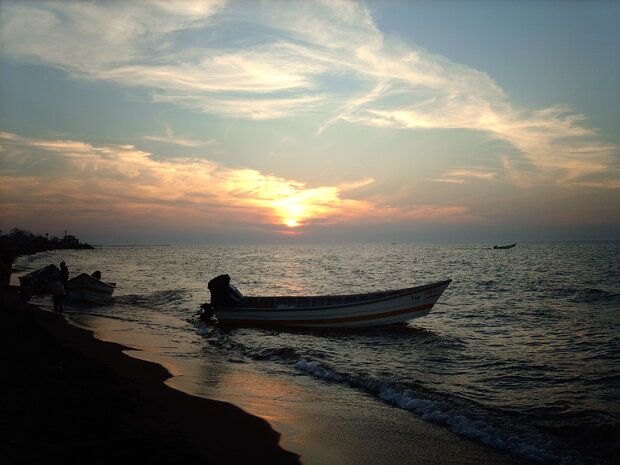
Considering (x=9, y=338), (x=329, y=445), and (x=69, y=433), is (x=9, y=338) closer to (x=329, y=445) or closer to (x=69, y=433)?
(x=69, y=433)

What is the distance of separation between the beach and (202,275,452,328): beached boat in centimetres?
995

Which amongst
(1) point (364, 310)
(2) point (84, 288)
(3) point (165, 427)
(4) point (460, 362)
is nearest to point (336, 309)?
(1) point (364, 310)

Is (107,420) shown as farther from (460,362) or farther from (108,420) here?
(460,362)

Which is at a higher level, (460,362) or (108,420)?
(108,420)

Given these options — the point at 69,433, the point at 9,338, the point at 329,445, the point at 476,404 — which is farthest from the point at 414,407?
the point at 9,338

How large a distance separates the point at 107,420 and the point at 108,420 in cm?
2

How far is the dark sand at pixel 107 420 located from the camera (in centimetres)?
471

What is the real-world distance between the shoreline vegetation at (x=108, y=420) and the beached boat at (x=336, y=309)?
35.8 ft

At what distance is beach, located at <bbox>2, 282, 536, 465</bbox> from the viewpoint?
16.0 ft

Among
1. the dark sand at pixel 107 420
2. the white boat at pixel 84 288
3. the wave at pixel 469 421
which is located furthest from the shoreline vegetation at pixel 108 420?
the white boat at pixel 84 288

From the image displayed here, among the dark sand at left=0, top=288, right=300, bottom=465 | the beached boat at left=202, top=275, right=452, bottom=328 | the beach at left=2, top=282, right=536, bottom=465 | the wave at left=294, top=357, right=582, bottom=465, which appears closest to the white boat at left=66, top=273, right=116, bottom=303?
the beached boat at left=202, top=275, right=452, bottom=328

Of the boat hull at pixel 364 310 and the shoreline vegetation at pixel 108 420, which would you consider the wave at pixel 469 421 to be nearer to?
the shoreline vegetation at pixel 108 420

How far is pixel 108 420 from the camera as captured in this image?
18.7ft

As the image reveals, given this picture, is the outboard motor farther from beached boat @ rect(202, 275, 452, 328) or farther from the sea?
the sea
